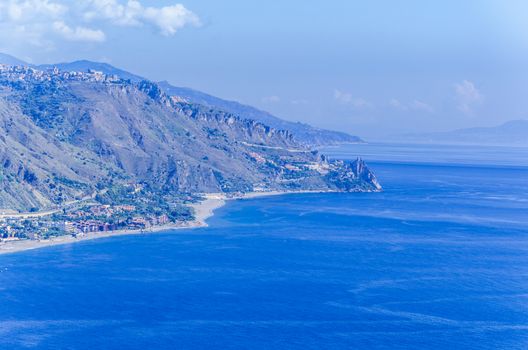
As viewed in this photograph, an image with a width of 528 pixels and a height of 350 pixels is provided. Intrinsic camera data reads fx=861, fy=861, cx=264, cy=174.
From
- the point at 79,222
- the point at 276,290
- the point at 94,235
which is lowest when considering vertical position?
the point at 276,290

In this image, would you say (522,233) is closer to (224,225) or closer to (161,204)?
(224,225)

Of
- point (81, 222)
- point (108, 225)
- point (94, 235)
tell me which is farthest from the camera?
point (108, 225)

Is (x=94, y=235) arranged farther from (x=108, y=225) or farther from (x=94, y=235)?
(x=108, y=225)

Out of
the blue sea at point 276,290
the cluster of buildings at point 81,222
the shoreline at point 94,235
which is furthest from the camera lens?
the cluster of buildings at point 81,222

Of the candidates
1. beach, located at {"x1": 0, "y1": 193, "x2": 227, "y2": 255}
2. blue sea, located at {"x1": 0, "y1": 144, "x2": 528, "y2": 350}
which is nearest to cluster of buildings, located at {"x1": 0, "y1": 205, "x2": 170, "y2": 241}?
beach, located at {"x1": 0, "y1": 193, "x2": 227, "y2": 255}

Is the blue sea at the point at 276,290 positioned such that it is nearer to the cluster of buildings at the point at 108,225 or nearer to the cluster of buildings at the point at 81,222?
the cluster of buildings at the point at 108,225

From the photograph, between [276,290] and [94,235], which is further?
[94,235]

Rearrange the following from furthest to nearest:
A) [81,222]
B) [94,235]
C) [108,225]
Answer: [108,225] < [81,222] < [94,235]

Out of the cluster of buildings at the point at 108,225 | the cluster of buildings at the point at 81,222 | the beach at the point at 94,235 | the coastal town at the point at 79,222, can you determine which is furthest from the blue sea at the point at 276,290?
the cluster of buildings at the point at 81,222

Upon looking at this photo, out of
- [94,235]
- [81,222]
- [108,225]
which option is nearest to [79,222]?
[81,222]
